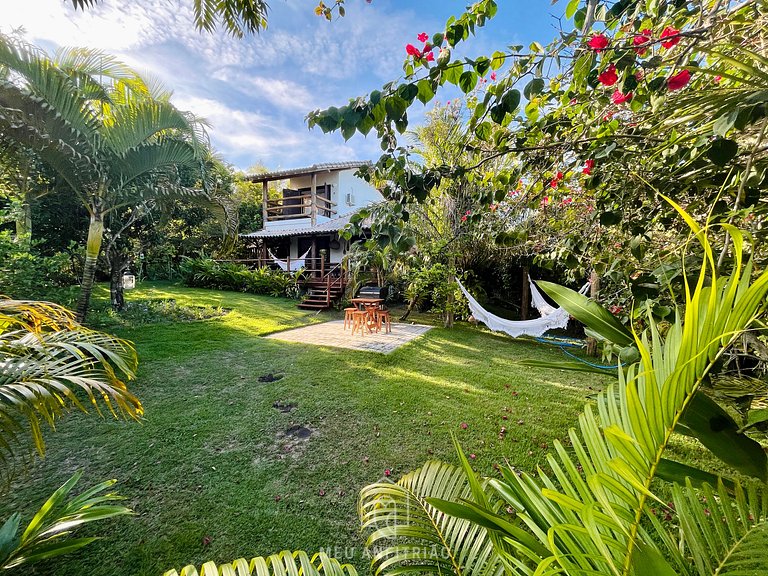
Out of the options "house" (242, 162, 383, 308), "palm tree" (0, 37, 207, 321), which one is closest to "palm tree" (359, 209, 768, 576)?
"palm tree" (0, 37, 207, 321)

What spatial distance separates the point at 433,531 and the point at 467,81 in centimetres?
146

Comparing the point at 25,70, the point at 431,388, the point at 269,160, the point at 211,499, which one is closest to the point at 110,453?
the point at 211,499

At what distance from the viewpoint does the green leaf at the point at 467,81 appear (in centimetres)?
102

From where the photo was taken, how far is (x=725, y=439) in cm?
60

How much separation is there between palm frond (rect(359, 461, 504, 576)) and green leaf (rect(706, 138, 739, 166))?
48.9 inches

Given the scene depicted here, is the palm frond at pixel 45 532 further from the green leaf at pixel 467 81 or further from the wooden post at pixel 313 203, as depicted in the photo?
the wooden post at pixel 313 203

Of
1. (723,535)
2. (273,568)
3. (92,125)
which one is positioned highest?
(92,125)

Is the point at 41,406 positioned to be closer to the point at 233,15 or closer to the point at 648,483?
the point at 648,483

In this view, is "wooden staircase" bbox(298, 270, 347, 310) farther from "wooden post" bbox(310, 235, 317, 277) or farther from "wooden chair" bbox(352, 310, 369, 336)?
"wooden chair" bbox(352, 310, 369, 336)

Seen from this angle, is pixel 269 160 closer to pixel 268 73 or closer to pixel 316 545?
pixel 268 73

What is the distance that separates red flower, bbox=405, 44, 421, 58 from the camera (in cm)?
103

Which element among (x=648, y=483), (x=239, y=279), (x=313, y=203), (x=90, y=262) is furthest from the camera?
(x=313, y=203)

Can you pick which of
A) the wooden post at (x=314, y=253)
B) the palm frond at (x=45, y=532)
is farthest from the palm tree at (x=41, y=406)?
the wooden post at (x=314, y=253)

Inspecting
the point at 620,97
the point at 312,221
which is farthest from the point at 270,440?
the point at 312,221
